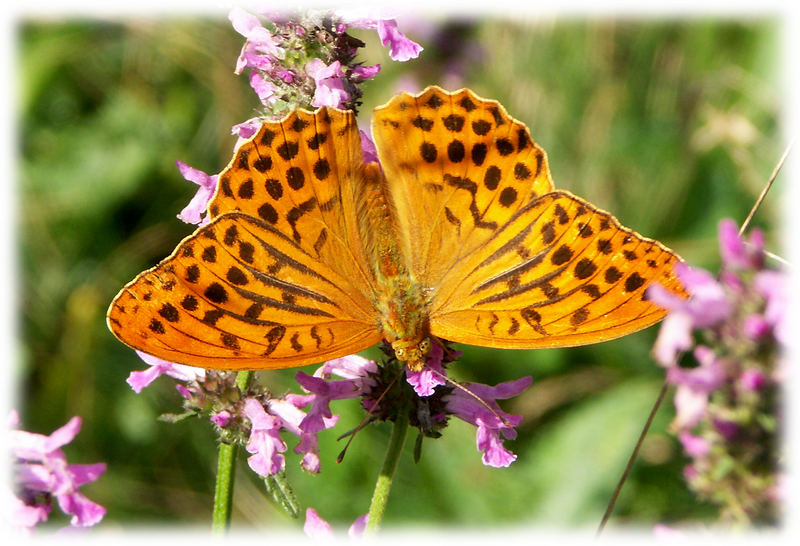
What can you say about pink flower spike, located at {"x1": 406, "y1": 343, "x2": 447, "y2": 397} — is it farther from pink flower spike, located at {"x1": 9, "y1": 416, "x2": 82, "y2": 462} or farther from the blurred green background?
the blurred green background

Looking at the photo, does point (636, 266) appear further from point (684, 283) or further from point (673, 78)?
point (673, 78)

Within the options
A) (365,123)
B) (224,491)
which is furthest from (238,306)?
(365,123)

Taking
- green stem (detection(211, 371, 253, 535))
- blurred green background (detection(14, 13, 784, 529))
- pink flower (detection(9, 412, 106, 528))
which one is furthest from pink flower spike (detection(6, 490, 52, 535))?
blurred green background (detection(14, 13, 784, 529))

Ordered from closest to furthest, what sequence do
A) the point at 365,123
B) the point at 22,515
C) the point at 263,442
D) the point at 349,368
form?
the point at 22,515
the point at 263,442
the point at 349,368
the point at 365,123

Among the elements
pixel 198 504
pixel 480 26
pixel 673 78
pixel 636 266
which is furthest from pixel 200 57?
pixel 636 266

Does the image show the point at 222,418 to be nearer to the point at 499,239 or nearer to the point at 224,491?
the point at 224,491

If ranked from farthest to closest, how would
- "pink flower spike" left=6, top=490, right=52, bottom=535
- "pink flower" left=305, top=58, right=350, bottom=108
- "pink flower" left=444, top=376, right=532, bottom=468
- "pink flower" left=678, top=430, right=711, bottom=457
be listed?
"pink flower" left=678, top=430, right=711, bottom=457, "pink flower" left=444, top=376, right=532, bottom=468, "pink flower" left=305, top=58, right=350, bottom=108, "pink flower spike" left=6, top=490, right=52, bottom=535

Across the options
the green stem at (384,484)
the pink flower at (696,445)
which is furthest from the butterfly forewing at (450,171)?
the pink flower at (696,445)
